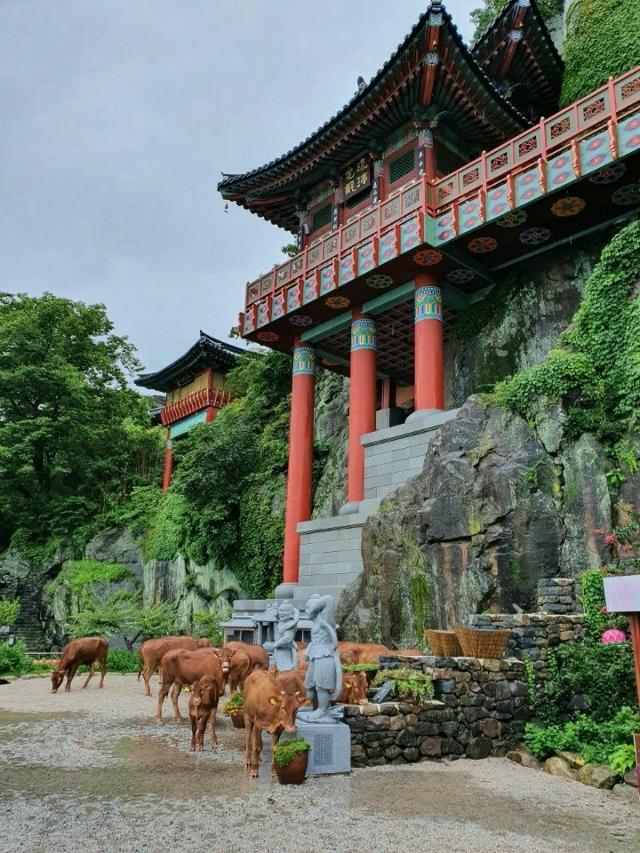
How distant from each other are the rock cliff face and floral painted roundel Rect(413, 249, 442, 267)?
209 inches

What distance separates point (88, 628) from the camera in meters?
21.0

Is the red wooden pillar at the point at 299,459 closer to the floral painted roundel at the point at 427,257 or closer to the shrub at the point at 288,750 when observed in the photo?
the floral painted roundel at the point at 427,257

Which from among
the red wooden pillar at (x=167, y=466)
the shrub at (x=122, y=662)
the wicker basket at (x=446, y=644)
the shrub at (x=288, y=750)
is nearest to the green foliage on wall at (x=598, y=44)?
the wicker basket at (x=446, y=644)

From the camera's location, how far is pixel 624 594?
22.6 ft

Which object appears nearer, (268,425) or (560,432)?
(560,432)

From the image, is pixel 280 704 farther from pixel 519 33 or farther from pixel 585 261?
pixel 519 33

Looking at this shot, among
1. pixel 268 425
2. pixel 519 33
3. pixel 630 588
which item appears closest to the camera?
pixel 630 588

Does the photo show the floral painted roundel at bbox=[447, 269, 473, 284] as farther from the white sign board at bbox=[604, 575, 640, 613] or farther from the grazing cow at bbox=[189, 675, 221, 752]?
the grazing cow at bbox=[189, 675, 221, 752]

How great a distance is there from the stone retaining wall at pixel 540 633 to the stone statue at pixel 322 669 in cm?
329

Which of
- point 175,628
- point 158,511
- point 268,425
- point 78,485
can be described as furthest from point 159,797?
point 78,485

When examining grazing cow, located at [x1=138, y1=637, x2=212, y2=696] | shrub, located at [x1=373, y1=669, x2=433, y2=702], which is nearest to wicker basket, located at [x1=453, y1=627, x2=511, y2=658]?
shrub, located at [x1=373, y1=669, x2=433, y2=702]

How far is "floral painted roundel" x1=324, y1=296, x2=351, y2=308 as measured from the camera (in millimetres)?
20109

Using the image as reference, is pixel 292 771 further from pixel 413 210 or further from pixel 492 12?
pixel 492 12

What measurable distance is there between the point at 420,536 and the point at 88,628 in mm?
13090
